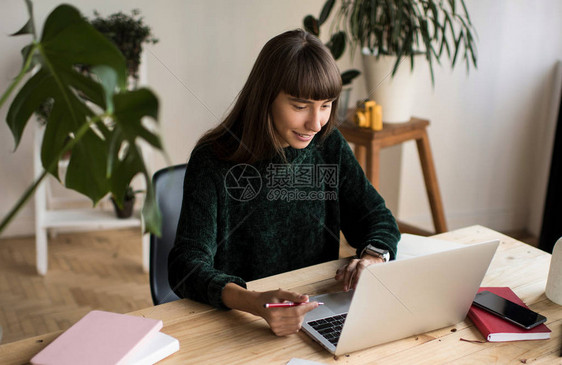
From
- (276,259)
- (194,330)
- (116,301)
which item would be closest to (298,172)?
(276,259)

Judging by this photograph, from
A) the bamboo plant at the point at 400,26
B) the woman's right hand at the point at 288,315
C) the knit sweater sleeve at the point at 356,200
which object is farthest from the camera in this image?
the bamboo plant at the point at 400,26

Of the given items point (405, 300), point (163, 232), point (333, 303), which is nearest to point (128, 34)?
point (163, 232)

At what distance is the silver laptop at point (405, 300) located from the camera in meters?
0.97

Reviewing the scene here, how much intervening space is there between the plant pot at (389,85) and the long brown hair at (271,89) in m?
0.98

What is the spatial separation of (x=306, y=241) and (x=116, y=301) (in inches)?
51.4

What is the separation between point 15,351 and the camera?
3.28ft

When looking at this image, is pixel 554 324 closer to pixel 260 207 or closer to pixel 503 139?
pixel 260 207

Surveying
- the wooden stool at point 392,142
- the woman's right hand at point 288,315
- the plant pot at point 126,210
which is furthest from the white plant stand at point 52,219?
the woman's right hand at point 288,315

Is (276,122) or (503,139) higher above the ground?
(276,122)

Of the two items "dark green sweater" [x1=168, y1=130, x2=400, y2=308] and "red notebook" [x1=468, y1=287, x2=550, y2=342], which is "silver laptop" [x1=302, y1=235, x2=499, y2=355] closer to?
"red notebook" [x1=468, y1=287, x2=550, y2=342]

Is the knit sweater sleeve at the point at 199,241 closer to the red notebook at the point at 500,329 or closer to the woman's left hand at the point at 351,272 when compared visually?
the woman's left hand at the point at 351,272

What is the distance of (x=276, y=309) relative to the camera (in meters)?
1.06

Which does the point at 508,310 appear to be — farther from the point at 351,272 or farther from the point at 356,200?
the point at 356,200

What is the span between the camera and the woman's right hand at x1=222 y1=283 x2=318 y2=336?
1.05 meters
